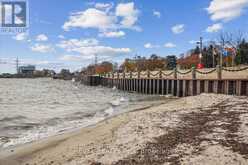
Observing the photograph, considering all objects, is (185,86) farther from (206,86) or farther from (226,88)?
(226,88)

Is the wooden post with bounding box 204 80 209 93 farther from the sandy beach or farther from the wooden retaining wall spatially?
the sandy beach

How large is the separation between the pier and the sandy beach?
26.1 ft

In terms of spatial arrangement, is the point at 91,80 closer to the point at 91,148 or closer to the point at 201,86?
the point at 201,86

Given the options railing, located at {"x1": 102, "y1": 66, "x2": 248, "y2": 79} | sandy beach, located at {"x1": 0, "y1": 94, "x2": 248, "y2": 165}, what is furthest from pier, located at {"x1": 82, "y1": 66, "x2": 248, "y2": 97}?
sandy beach, located at {"x1": 0, "y1": 94, "x2": 248, "y2": 165}

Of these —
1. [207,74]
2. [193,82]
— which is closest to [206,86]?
[207,74]

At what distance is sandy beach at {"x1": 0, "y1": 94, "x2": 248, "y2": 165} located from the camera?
6.57 metres

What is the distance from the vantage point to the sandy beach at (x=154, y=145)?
657cm

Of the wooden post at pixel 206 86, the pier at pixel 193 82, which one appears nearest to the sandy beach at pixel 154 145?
the pier at pixel 193 82

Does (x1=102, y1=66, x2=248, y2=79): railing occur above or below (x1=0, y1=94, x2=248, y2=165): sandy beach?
above

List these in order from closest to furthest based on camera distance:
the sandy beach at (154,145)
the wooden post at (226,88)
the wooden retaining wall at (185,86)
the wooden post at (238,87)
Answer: the sandy beach at (154,145)
the wooden post at (238,87)
the wooden retaining wall at (185,86)
the wooden post at (226,88)

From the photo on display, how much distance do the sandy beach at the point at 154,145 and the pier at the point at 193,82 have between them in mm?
7948

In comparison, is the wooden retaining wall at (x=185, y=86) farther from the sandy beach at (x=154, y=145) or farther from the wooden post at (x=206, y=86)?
the sandy beach at (x=154, y=145)

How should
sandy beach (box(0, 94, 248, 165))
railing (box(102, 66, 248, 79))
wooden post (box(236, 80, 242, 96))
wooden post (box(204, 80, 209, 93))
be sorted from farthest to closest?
wooden post (box(204, 80, 209, 93)) < railing (box(102, 66, 248, 79)) < wooden post (box(236, 80, 242, 96)) < sandy beach (box(0, 94, 248, 165))

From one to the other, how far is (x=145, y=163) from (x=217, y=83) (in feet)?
52.4
